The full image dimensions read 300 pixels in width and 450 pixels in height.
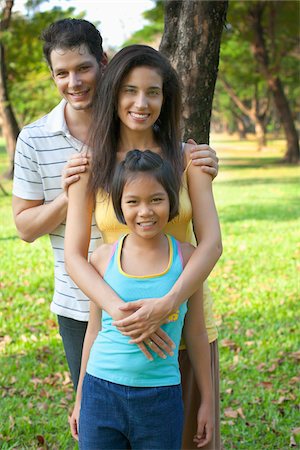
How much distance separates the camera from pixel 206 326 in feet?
8.54

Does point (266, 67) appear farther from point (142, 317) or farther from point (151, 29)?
point (142, 317)

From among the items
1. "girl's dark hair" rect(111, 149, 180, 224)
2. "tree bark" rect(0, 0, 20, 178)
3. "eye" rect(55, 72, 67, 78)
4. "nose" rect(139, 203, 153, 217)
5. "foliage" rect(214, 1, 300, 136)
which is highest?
"foliage" rect(214, 1, 300, 136)

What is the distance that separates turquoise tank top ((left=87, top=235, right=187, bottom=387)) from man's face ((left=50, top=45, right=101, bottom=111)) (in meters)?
0.71

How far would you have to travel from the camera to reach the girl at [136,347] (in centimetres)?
216

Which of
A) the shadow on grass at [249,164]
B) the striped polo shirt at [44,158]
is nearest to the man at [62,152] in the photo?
the striped polo shirt at [44,158]

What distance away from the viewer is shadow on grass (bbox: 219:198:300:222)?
38.4ft

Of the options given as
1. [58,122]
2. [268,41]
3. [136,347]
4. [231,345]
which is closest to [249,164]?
[268,41]

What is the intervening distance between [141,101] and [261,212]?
408 inches

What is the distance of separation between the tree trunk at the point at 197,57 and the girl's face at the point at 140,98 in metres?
1.01

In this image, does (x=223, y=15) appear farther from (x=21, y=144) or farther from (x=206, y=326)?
(x=206, y=326)

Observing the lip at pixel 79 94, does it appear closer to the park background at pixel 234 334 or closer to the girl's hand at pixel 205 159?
the girl's hand at pixel 205 159

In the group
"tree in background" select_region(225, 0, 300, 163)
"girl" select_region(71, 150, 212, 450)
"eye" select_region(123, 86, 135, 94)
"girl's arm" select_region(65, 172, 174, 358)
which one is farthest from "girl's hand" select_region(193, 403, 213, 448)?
"tree in background" select_region(225, 0, 300, 163)

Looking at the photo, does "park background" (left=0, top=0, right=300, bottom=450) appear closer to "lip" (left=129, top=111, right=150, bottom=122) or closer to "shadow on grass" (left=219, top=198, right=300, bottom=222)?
"shadow on grass" (left=219, top=198, right=300, bottom=222)

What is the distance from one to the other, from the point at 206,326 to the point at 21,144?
1060 millimetres
